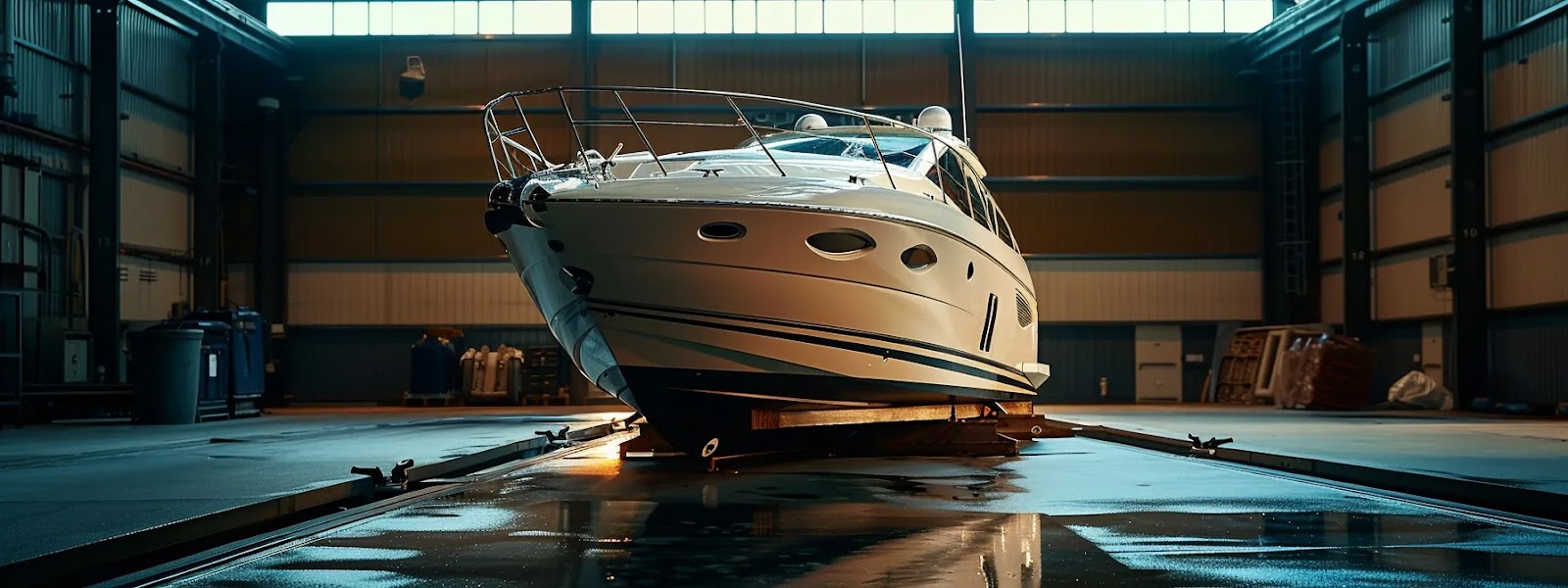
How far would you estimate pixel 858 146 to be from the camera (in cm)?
1296

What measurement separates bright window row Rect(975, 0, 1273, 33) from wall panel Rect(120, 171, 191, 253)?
662 inches

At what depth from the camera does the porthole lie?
422 inches

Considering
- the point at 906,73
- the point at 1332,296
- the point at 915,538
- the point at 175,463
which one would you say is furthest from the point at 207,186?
the point at 915,538

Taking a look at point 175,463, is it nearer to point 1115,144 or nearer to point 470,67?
point 470,67

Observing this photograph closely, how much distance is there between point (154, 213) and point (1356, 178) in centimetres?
2279

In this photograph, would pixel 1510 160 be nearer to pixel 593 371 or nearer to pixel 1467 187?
pixel 1467 187

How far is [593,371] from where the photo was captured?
11297 mm

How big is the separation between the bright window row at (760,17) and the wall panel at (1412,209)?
1014 cm

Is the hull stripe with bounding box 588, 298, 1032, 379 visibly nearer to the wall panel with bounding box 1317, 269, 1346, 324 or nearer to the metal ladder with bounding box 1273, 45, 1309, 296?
the wall panel with bounding box 1317, 269, 1346, 324

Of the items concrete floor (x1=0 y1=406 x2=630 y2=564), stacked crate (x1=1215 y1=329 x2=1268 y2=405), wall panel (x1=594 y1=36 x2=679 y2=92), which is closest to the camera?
concrete floor (x1=0 y1=406 x2=630 y2=564)

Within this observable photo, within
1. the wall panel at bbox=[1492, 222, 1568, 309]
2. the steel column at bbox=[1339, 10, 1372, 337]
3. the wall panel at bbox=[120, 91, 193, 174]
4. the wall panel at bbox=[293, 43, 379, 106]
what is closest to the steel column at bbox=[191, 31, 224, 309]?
the wall panel at bbox=[120, 91, 193, 174]

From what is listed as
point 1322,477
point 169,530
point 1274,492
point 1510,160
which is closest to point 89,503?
point 169,530

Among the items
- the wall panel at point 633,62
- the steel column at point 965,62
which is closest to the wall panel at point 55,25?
the wall panel at point 633,62

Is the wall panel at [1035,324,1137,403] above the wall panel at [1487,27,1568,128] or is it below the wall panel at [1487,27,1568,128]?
below
